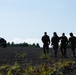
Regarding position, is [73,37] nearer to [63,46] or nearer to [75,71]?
[63,46]

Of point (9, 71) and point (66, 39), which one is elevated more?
point (66, 39)

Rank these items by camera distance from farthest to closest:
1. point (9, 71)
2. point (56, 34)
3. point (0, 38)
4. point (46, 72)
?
point (0, 38) < point (56, 34) < point (9, 71) < point (46, 72)

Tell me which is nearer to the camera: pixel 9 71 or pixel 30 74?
pixel 30 74

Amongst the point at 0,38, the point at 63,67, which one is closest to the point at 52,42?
the point at 63,67

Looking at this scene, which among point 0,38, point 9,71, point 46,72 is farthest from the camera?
point 0,38

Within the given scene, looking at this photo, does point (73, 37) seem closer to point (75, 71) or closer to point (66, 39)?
point (66, 39)

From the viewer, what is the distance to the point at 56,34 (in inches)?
1109

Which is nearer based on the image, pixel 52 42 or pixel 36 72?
pixel 36 72

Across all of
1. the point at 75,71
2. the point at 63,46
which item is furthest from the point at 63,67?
the point at 63,46

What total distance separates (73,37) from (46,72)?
13793 mm

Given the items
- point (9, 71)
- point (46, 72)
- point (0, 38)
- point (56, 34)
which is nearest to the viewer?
point (46, 72)

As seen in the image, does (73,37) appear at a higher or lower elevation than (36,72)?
higher

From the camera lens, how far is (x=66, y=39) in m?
28.2

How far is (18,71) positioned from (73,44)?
495 inches
